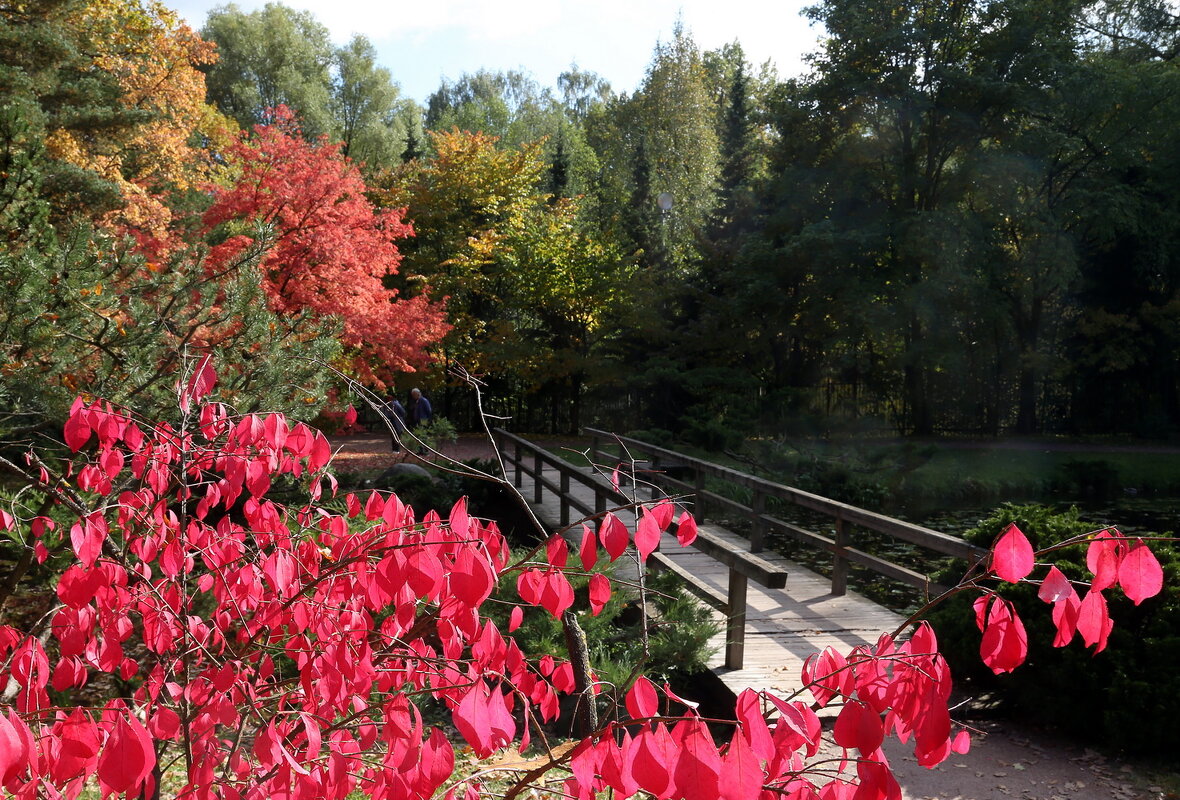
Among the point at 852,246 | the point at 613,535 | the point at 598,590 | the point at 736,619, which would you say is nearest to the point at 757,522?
the point at 736,619

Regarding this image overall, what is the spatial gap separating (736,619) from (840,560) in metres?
1.79

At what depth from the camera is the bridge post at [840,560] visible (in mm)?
6629

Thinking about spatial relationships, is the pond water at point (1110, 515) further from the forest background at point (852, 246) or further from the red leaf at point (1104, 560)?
the red leaf at point (1104, 560)

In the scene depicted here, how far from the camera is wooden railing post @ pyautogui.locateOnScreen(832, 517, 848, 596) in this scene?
663 cm

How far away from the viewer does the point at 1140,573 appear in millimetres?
1761

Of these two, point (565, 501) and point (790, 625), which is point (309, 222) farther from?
point (790, 625)

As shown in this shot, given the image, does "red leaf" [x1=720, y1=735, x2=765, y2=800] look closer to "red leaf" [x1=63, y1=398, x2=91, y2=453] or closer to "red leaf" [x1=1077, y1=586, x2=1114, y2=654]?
"red leaf" [x1=1077, y1=586, x2=1114, y2=654]

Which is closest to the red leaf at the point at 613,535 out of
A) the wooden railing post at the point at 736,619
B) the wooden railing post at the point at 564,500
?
the wooden railing post at the point at 736,619

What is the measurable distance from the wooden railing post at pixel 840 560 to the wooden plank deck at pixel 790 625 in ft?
0.23

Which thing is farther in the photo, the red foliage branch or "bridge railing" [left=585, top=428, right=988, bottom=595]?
"bridge railing" [left=585, top=428, right=988, bottom=595]

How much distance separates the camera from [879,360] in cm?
2480

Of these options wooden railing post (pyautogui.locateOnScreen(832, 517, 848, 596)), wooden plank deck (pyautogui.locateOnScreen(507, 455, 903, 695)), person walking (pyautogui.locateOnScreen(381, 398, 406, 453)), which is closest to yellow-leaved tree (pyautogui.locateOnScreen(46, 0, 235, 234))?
person walking (pyautogui.locateOnScreen(381, 398, 406, 453))

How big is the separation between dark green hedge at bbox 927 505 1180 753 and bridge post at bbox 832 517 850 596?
1421mm

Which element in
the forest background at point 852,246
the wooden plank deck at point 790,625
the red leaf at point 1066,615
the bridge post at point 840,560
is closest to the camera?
the red leaf at point 1066,615
